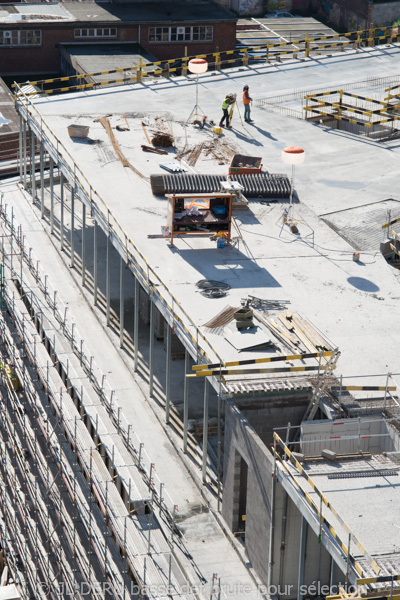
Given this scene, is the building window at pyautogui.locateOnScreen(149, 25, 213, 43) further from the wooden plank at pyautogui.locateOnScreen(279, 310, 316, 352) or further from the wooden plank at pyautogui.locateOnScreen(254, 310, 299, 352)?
the wooden plank at pyautogui.locateOnScreen(279, 310, 316, 352)

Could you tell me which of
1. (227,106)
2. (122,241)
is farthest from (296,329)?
(227,106)

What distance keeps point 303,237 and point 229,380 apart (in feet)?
39.4

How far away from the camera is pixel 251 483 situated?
28.5 meters

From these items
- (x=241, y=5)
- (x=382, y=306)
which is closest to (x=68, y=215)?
(x=382, y=306)

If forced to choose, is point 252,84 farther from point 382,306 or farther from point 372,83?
point 382,306

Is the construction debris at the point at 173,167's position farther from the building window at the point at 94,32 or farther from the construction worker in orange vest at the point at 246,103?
the building window at the point at 94,32

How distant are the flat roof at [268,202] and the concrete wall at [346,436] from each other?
2.96 m

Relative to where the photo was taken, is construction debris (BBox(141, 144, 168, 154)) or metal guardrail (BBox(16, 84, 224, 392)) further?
construction debris (BBox(141, 144, 168, 154))

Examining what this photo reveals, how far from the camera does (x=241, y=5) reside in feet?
318

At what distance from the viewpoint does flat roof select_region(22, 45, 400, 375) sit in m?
35.4

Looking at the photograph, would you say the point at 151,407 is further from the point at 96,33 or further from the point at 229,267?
the point at 96,33

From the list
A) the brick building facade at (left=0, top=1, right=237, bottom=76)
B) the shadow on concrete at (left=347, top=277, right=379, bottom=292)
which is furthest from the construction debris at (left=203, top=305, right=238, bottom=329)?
the brick building facade at (left=0, top=1, right=237, bottom=76)

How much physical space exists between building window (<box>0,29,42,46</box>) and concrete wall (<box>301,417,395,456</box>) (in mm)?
51173

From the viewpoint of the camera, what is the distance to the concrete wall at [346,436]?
94.2 feet
